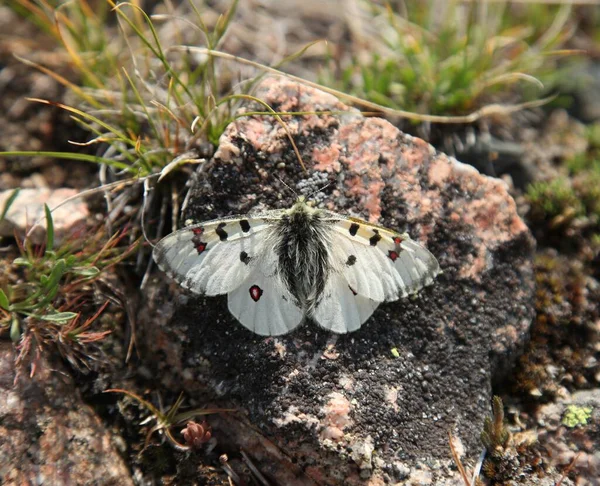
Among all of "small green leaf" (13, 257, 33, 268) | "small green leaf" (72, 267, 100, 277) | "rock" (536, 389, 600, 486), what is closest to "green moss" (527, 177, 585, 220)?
"rock" (536, 389, 600, 486)

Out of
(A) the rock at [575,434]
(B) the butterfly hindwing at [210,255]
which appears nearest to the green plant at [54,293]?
(B) the butterfly hindwing at [210,255]

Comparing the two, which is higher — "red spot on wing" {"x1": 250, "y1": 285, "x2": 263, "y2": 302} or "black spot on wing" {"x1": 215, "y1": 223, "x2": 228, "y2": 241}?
A: "black spot on wing" {"x1": 215, "y1": 223, "x2": 228, "y2": 241}

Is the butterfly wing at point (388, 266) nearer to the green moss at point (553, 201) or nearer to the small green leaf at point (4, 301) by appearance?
the green moss at point (553, 201)

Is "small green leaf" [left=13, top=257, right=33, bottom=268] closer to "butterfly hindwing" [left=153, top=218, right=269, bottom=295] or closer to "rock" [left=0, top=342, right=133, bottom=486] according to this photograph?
"rock" [left=0, top=342, right=133, bottom=486]

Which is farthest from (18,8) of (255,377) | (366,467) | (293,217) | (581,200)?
(581,200)

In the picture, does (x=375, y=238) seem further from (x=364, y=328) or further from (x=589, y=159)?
(x=589, y=159)

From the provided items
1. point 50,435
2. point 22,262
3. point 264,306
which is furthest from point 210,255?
point 50,435
